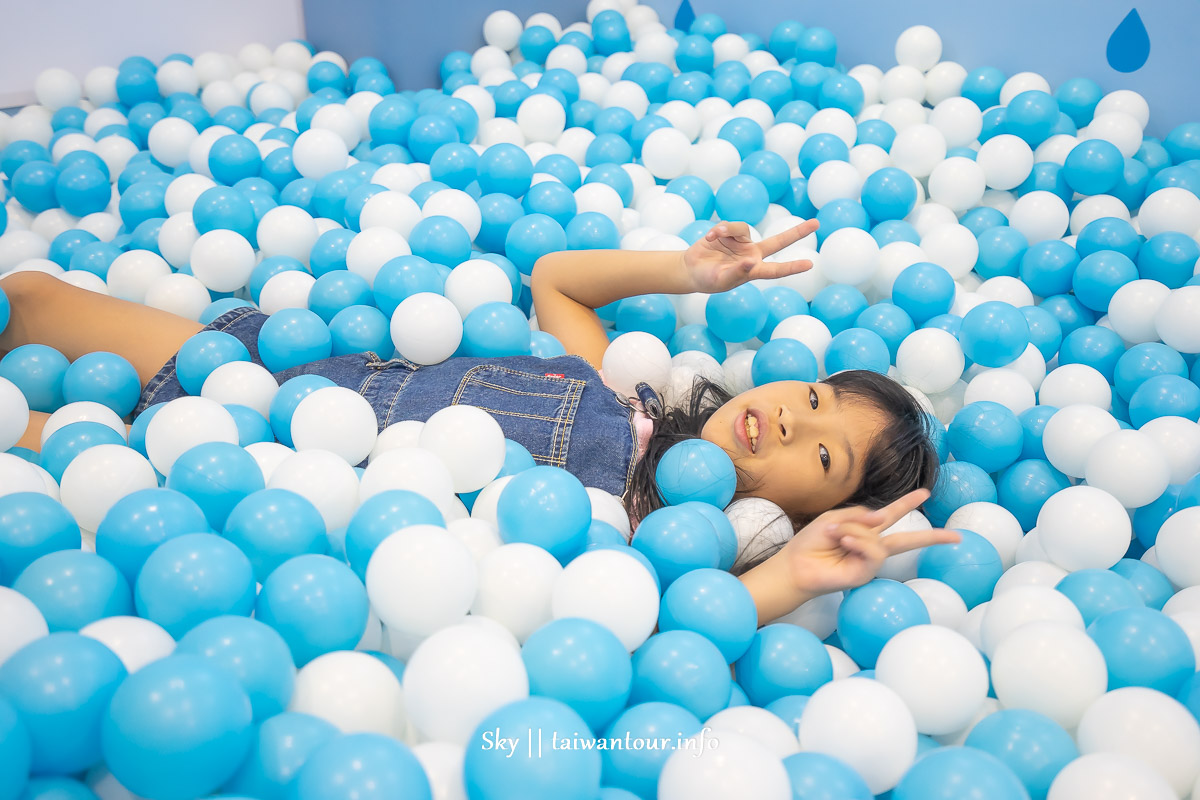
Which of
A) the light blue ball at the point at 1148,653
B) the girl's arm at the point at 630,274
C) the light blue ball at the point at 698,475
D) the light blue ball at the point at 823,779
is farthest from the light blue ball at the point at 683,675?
the girl's arm at the point at 630,274

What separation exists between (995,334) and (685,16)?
1782 mm

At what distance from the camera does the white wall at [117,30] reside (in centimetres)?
251

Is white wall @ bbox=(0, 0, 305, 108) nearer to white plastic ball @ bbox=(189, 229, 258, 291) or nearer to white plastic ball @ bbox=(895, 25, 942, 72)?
white plastic ball @ bbox=(189, 229, 258, 291)

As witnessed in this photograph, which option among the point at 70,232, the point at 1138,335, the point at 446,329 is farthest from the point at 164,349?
the point at 1138,335

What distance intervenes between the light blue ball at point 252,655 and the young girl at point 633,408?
607mm

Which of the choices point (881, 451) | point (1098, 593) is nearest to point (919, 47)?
point (881, 451)

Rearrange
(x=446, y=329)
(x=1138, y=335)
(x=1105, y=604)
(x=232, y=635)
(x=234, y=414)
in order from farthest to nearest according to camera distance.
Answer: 1. (x=1138, y=335)
2. (x=446, y=329)
3. (x=234, y=414)
4. (x=1105, y=604)
5. (x=232, y=635)

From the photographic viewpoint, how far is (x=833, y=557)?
1.21 metres

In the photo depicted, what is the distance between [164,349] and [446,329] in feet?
1.66

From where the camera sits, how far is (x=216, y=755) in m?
0.73

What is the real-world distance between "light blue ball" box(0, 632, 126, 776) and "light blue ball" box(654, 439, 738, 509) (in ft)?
2.57

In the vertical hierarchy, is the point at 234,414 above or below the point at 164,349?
below

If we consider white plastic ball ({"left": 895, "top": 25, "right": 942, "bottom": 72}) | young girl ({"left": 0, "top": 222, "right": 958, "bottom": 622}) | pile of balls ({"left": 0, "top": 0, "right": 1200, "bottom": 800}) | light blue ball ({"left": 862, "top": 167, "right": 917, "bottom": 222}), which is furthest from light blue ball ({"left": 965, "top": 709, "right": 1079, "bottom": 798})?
white plastic ball ({"left": 895, "top": 25, "right": 942, "bottom": 72})

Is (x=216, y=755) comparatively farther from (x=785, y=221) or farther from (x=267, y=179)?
(x=267, y=179)
